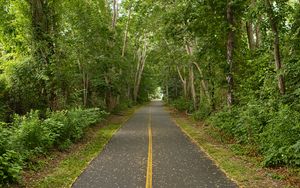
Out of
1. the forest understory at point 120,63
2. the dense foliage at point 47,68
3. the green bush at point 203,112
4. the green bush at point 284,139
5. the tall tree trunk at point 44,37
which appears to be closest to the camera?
the green bush at point 284,139

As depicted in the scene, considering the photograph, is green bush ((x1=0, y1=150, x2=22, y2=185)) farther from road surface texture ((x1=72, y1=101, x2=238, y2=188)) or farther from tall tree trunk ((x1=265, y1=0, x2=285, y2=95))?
tall tree trunk ((x1=265, y1=0, x2=285, y2=95))

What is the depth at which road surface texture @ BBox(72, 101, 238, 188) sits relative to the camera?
8867 millimetres

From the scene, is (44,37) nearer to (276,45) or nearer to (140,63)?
(276,45)

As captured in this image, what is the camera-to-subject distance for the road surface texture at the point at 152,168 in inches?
349

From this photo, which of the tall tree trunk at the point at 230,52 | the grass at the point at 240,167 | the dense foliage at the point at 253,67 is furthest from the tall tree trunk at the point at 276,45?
the tall tree trunk at the point at 230,52

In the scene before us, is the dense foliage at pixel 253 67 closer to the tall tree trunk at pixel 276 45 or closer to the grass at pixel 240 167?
the tall tree trunk at pixel 276 45

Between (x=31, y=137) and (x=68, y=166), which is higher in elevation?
(x=31, y=137)

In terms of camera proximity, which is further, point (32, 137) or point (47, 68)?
point (47, 68)

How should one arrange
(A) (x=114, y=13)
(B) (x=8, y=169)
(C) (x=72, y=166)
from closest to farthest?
(B) (x=8, y=169), (C) (x=72, y=166), (A) (x=114, y=13)

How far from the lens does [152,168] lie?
416 inches

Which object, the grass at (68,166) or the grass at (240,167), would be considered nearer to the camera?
the grass at (240,167)

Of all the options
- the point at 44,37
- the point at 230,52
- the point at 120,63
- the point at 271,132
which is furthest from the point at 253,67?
the point at 120,63

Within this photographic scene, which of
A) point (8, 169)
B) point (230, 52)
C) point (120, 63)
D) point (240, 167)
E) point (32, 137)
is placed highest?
point (120, 63)

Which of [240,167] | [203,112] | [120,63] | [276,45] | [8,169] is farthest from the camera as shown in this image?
[120,63]
